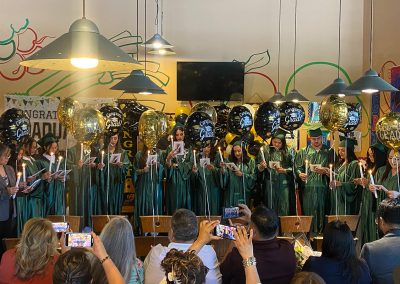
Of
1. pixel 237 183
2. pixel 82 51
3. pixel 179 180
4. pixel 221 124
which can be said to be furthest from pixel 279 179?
pixel 82 51

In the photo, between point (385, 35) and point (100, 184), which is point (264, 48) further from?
point (100, 184)

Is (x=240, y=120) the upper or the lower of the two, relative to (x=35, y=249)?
upper

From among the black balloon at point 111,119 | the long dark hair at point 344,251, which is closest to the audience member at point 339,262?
the long dark hair at point 344,251

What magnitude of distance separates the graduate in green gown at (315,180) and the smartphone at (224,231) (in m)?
5.48

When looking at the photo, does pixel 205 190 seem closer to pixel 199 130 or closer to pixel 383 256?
pixel 199 130

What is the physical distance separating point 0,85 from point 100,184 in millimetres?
2354

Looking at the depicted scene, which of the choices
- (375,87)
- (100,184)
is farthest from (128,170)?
(375,87)

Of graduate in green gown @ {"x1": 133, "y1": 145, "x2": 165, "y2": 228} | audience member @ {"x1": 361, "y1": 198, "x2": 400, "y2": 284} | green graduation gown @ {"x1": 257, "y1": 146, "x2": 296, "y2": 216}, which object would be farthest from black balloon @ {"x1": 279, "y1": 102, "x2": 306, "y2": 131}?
audience member @ {"x1": 361, "y1": 198, "x2": 400, "y2": 284}

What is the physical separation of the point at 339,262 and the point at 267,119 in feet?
13.3

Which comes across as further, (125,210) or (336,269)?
(125,210)

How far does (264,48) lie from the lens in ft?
34.8

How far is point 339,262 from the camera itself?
3605mm

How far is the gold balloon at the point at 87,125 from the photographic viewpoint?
666cm

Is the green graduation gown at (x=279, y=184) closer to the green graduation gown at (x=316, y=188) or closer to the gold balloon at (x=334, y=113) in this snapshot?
the green graduation gown at (x=316, y=188)
